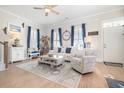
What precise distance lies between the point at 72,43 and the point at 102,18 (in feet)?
8.14

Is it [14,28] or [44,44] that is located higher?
[14,28]

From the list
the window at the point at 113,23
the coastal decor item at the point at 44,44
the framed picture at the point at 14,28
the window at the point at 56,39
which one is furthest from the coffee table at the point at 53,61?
the window at the point at 113,23

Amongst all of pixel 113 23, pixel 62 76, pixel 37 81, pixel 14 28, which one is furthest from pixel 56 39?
pixel 37 81

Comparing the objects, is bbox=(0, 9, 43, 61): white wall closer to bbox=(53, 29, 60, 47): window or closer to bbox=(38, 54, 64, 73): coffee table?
bbox=(53, 29, 60, 47): window

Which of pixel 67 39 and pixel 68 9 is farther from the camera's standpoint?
pixel 67 39

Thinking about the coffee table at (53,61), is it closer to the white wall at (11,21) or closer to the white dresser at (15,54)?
the white dresser at (15,54)

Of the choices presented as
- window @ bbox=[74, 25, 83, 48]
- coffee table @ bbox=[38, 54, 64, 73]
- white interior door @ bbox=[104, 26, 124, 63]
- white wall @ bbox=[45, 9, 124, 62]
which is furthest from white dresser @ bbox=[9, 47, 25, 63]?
white interior door @ bbox=[104, 26, 124, 63]

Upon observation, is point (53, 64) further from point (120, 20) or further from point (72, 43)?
point (120, 20)

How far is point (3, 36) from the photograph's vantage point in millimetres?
4922

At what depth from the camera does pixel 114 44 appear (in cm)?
486

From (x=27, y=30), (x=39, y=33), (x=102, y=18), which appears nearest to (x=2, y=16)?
(x=27, y=30)

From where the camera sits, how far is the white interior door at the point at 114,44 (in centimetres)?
466

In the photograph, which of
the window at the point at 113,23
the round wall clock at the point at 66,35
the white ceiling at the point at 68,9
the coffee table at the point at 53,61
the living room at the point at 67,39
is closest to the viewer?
the living room at the point at 67,39

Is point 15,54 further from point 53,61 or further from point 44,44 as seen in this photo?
point 44,44
